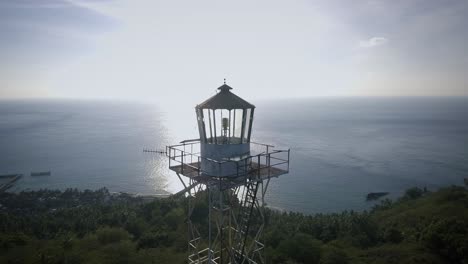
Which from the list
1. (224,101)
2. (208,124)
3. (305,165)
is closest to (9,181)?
(305,165)

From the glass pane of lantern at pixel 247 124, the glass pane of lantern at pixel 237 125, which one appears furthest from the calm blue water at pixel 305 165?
the glass pane of lantern at pixel 237 125

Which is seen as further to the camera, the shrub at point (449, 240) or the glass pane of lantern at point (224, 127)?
the shrub at point (449, 240)

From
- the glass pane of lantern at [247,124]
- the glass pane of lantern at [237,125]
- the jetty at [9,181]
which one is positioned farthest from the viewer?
the jetty at [9,181]

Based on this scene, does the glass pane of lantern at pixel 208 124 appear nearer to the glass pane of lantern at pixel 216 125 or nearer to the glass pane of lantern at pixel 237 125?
the glass pane of lantern at pixel 216 125

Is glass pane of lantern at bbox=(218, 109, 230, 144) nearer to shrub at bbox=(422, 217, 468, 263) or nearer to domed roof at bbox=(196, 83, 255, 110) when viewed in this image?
domed roof at bbox=(196, 83, 255, 110)

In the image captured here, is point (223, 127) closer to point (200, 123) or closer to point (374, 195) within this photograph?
point (200, 123)

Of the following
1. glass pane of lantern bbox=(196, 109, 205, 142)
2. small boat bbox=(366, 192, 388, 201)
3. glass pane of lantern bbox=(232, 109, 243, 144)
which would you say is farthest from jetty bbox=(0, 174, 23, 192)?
small boat bbox=(366, 192, 388, 201)
